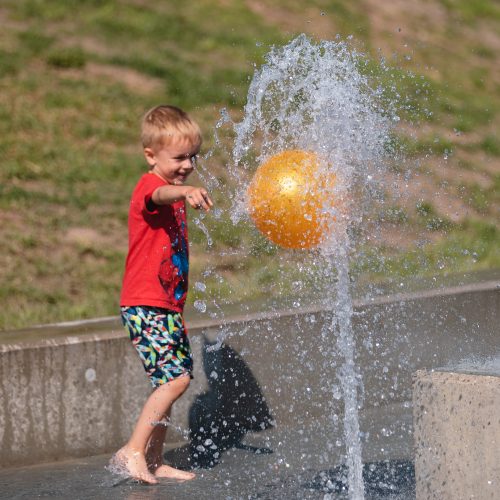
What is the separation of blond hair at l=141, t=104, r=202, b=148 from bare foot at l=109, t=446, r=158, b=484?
1232 mm

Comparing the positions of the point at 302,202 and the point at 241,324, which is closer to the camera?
the point at 302,202

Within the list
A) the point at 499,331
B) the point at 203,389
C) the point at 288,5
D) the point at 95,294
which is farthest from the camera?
the point at 288,5

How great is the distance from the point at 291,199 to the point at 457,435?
1.63 metres

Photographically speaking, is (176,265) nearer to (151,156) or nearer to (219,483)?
(151,156)

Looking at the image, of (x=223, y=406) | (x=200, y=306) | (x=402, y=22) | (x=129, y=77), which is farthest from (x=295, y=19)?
(x=223, y=406)

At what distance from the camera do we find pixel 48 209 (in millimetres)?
7766

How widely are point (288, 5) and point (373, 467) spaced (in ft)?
27.8

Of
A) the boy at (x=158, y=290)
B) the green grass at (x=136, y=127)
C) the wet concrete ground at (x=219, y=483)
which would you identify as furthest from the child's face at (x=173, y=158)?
the green grass at (x=136, y=127)

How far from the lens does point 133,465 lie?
15.0 feet

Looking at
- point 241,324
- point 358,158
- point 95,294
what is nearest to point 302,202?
point 358,158

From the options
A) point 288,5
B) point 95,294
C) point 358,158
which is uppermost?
point 288,5

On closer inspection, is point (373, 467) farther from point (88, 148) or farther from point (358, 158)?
Answer: point (88, 148)

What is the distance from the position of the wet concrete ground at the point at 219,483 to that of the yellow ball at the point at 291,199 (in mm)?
944

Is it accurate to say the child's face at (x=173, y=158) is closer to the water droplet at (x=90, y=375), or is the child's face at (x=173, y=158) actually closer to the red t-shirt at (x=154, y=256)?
the red t-shirt at (x=154, y=256)
